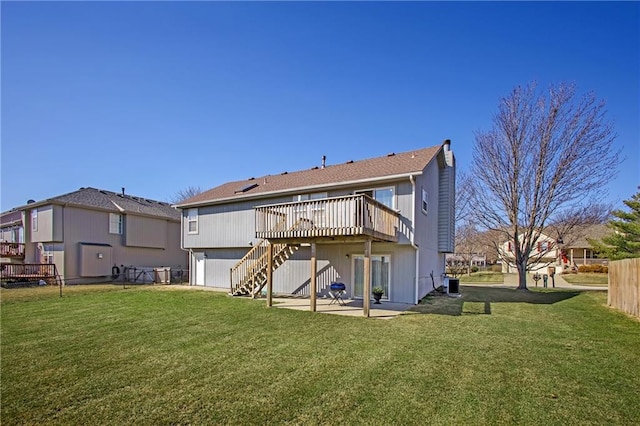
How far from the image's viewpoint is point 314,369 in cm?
534

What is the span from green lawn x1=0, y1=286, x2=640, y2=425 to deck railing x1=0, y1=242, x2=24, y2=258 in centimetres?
1887

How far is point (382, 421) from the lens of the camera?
3.78 metres

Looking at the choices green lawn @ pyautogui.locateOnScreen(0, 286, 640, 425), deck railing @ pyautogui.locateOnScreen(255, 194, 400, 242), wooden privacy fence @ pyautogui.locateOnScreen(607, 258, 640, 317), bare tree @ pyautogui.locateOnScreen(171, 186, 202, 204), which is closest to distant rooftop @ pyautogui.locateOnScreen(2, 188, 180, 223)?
green lawn @ pyautogui.locateOnScreen(0, 286, 640, 425)

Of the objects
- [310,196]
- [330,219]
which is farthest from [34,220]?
[330,219]

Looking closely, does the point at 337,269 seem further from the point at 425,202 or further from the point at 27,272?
the point at 27,272

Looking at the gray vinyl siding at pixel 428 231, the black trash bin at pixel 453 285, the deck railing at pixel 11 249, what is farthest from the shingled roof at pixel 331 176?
the deck railing at pixel 11 249

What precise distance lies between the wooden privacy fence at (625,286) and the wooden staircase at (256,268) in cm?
1099

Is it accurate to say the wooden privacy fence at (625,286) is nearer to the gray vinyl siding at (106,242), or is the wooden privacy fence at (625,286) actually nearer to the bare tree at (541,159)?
the bare tree at (541,159)

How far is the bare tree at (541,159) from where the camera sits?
17.0 meters

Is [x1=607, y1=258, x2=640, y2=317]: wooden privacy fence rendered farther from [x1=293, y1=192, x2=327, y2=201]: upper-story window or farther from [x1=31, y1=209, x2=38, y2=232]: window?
[x1=31, y1=209, x2=38, y2=232]: window

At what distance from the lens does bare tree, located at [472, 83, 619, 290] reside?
17.0 meters

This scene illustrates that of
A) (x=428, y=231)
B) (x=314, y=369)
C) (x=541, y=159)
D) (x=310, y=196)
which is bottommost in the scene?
(x=314, y=369)

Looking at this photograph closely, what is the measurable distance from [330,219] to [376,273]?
3782 millimetres

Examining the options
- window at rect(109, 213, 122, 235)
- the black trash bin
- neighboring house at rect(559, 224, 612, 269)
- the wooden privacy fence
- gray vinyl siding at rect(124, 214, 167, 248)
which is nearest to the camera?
the wooden privacy fence
